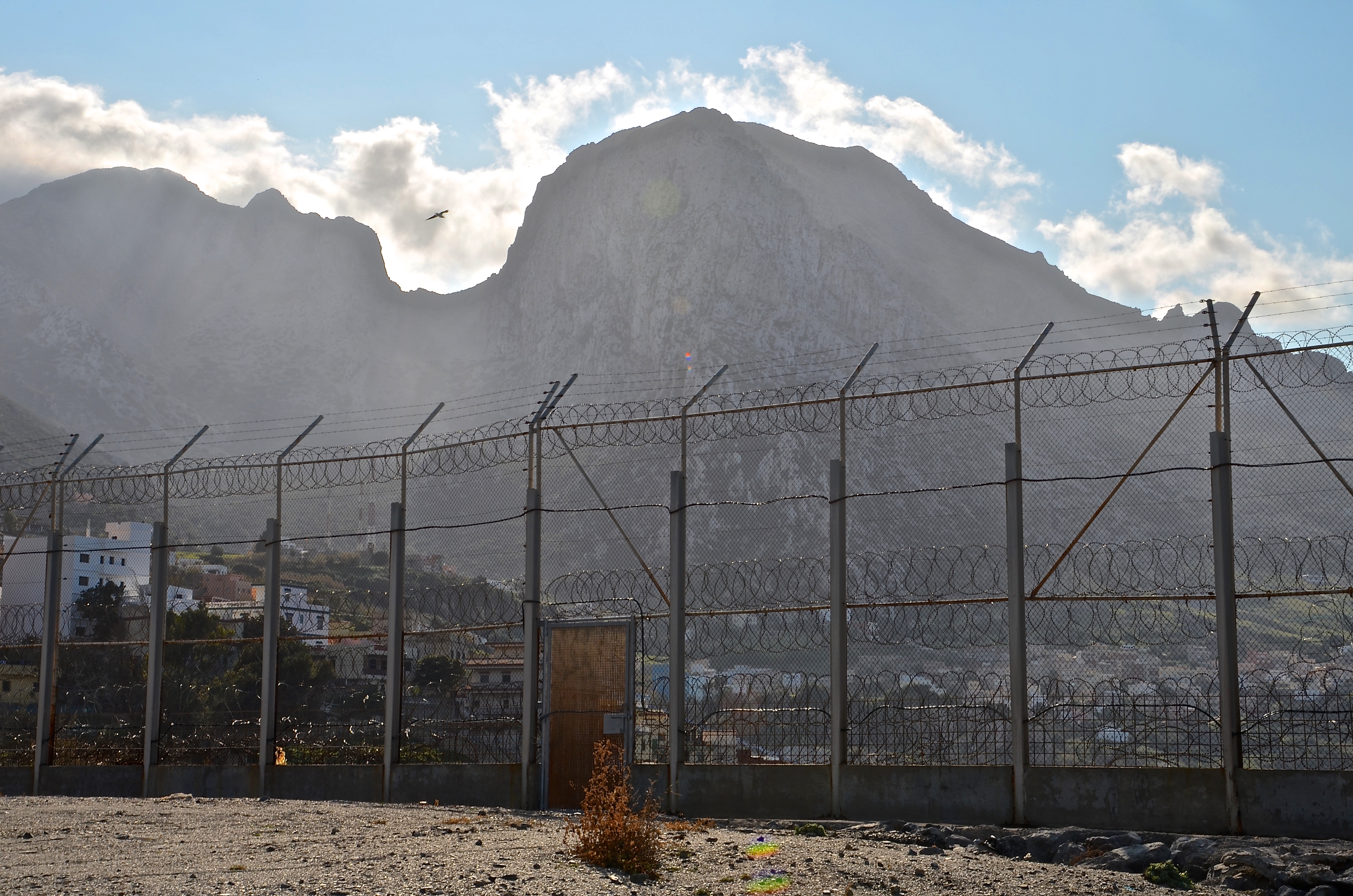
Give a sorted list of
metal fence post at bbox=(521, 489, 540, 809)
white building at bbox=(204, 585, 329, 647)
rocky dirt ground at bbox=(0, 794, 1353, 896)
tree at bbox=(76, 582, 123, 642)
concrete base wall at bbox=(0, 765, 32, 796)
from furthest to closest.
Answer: tree at bbox=(76, 582, 123, 642)
white building at bbox=(204, 585, 329, 647)
concrete base wall at bbox=(0, 765, 32, 796)
metal fence post at bbox=(521, 489, 540, 809)
rocky dirt ground at bbox=(0, 794, 1353, 896)

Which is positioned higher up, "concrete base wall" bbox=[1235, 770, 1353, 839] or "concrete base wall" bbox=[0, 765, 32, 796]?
"concrete base wall" bbox=[1235, 770, 1353, 839]

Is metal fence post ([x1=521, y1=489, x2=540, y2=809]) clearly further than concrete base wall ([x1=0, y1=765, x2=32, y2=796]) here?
No

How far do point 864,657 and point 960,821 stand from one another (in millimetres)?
37583

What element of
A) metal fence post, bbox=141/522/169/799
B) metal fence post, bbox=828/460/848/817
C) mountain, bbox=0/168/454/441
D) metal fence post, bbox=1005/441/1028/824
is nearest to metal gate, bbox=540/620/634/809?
metal fence post, bbox=828/460/848/817

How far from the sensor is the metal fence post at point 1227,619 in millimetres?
10906

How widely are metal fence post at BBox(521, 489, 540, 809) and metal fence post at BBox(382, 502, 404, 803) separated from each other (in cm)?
152

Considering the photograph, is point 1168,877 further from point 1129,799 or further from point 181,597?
point 181,597

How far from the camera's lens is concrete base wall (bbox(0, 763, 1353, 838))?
10.7 m

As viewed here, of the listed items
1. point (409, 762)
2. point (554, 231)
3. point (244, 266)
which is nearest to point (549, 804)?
point (409, 762)

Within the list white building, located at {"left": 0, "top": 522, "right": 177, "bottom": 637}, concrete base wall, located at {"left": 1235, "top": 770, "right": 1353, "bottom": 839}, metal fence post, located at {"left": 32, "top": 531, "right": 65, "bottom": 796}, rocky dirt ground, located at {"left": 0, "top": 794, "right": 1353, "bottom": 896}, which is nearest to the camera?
rocky dirt ground, located at {"left": 0, "top": 794, "right": 1353, "bottom": 896}

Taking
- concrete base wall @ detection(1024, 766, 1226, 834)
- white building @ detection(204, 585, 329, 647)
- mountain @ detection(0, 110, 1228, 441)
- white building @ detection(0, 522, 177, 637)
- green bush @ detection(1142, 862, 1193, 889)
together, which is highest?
mountain @ detection(0, 110, 1228, 441)

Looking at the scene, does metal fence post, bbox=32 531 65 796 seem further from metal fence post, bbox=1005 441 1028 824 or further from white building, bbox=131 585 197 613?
white building, bbox=131 585 197 613

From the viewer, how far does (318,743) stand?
16.4 metres

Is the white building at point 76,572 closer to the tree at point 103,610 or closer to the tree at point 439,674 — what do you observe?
the tree at point 103,610
